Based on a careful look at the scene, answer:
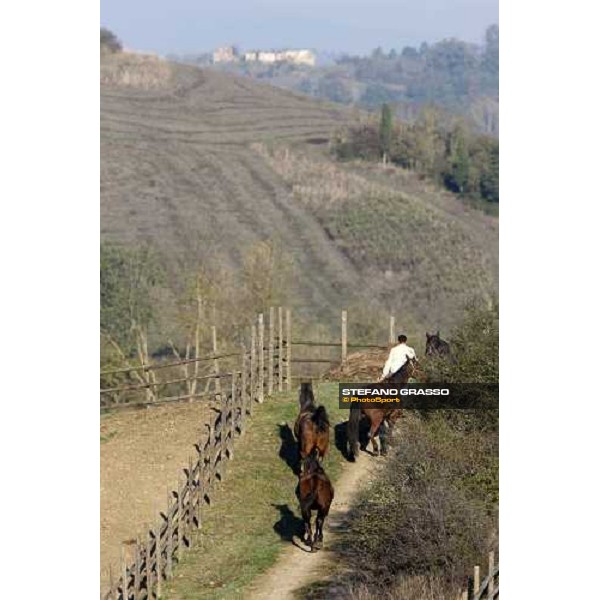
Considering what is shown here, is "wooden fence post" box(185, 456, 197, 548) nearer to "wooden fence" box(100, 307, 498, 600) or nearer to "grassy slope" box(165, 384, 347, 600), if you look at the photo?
"wooden fence" box(100, 307, 498, 600)

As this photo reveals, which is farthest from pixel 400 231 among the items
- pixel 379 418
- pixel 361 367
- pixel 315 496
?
pixel 315 496

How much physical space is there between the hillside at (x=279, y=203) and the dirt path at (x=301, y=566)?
125 feet

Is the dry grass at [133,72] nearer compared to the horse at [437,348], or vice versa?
the horse at [437,348]

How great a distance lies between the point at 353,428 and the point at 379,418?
0.63 meters

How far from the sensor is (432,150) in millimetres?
106875

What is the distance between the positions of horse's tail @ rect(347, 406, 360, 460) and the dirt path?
3.14 ft

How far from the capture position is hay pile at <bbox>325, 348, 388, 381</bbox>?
27.1 meters

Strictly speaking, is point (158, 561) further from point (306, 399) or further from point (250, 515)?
point (306, 399)

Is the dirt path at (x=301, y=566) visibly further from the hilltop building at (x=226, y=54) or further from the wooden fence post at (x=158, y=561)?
the hilltop building at (x=226, y=54)

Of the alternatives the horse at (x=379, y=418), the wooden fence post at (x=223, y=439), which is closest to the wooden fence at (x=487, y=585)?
the horse at (x=379, y=418)

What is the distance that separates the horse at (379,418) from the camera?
836 inches

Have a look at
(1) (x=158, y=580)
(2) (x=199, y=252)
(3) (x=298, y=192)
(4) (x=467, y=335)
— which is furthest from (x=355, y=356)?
(3) (x=298, y=192)

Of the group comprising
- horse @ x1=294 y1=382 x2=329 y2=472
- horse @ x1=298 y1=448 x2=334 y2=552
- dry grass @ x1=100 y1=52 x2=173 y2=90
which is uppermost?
dry grass @ x1=100 y1=52 x2=173 y2=90

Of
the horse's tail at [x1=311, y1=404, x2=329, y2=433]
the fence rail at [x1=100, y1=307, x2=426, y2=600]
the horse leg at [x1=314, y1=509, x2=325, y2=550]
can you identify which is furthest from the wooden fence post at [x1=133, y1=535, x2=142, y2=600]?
the horse's tail at [x1=311, y1=404, x2=329, y2=433]
